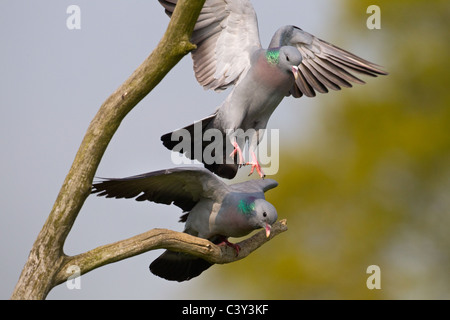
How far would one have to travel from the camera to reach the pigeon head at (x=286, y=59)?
22.3ft

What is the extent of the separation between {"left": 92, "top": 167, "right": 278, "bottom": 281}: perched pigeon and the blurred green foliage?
34.7ft

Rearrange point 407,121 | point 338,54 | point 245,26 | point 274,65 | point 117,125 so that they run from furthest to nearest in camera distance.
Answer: point 407,121, point 338,54, point 245,26, point 274,65, point 117,125

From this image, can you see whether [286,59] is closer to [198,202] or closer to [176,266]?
[198,202]

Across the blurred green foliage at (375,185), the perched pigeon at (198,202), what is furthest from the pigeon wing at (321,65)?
the blurred green foliage at (375,185)

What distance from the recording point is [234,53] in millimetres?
7387

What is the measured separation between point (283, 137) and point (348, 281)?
A: 4270mm

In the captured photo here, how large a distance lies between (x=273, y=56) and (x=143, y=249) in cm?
232

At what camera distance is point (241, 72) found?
7324 millimetres

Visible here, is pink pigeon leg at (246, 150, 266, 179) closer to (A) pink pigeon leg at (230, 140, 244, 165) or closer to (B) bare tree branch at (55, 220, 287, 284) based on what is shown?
(A) pink pigeon leg at (230, 140, 244, 165)

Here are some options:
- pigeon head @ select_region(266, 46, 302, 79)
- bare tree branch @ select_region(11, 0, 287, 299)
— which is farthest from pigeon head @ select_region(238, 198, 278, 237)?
bare tree branch @ select_region(11, 0, 287, 299)

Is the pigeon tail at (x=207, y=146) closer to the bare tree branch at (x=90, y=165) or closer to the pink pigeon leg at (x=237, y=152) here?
the pink pigeon leg at (x=237, y=152)

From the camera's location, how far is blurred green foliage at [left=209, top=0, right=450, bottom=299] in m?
18.0

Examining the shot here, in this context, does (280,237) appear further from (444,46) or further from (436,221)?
(444,46)

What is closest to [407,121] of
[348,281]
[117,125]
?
[348,281]
